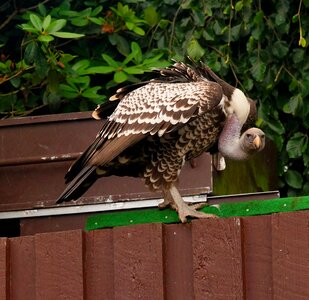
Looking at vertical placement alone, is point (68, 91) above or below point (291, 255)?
above

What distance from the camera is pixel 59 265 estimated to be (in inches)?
208

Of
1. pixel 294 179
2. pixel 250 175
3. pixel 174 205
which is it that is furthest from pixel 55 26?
pixel 174 205

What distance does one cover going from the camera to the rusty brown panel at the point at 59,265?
5.24 metres

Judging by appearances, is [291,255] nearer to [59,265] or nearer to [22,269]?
[59,265]

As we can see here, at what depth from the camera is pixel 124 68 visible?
8.11 metres

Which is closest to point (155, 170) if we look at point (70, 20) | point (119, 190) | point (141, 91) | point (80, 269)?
point (141, 91)

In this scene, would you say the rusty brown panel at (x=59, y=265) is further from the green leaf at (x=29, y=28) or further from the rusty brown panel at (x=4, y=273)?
the green leaf at (x=29, y=28)

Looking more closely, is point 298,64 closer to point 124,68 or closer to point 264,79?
point 264,79

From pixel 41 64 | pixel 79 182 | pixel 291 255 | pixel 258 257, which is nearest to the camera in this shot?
pixel 291 255

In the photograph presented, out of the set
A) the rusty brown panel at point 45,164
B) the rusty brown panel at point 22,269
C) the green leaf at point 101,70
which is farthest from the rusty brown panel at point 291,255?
the green leaf at point 101,70

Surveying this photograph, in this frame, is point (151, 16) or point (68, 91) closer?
point (68, 91)

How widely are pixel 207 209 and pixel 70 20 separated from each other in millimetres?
2872

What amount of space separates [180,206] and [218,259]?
1071 mm

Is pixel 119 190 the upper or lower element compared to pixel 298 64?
lower
